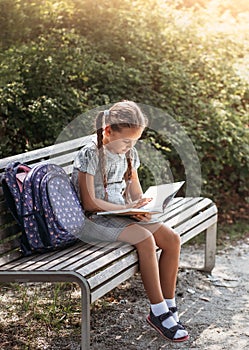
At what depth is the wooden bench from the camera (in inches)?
133

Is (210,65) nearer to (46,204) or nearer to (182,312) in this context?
(182,312)

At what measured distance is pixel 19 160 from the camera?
405cm

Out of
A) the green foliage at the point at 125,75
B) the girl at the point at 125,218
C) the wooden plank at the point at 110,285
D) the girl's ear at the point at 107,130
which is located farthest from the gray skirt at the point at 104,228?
the green foliage at the point at 125,75

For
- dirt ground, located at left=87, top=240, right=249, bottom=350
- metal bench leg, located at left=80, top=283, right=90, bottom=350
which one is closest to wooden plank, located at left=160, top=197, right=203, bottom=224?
dirt ground, located at left=87, top=240, right=249, bottom=350

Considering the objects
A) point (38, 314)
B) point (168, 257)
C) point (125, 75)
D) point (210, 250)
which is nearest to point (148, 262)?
point (168, 257)

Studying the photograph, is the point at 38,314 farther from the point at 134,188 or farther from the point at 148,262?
the point at 134,188

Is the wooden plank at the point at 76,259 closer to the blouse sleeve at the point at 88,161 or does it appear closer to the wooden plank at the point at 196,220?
the blouse sleeve at the point at 88,161

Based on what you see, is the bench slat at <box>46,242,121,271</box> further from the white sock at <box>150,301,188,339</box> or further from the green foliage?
the green foliage

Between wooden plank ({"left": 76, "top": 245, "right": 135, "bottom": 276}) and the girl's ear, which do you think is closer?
wooden plank ({"left": 76, "top": 245, "right": 135, "bottom": 276})

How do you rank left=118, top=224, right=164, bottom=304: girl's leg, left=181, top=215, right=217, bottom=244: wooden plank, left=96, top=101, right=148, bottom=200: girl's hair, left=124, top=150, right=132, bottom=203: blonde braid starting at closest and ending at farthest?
left=118, top=224, right=164, bottom=304: girl's leg < left=96, top=101, right=148, bottom=200: girl's hair < left=124, top=150, right=132, bottom=203: blonde braid < left=181, top=215, right=217, bottom=244: wooden plank

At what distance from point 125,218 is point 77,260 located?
1.72ft

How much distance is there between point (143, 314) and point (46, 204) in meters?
1.04

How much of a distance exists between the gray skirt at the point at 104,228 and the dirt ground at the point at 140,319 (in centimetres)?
52

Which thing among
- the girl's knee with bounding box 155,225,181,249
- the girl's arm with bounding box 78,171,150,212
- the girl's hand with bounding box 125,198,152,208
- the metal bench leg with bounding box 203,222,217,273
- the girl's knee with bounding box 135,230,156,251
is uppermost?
the girl's arm with bounding box 78,171,150,212
